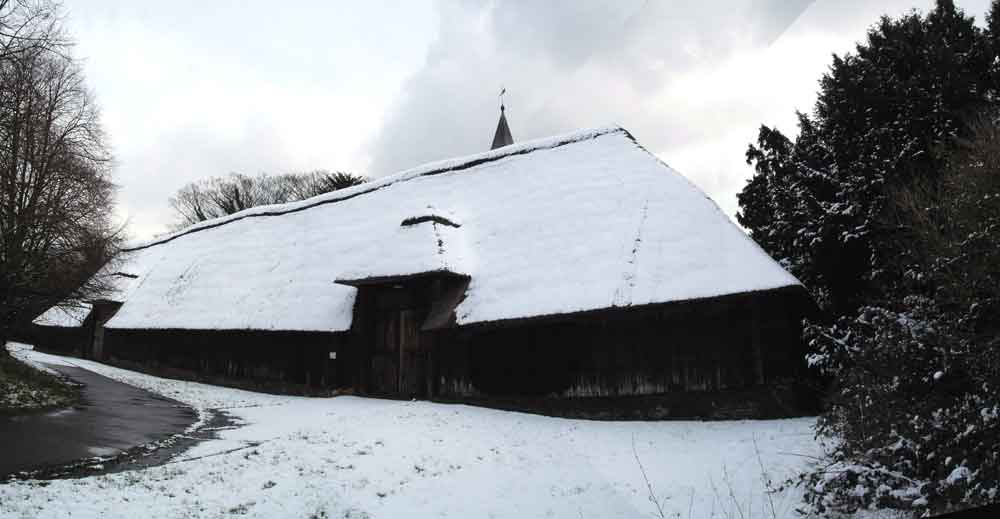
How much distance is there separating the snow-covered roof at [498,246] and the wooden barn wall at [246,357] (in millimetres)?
674

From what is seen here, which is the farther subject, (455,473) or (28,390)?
(28,390)

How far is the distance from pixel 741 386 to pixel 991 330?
6.37m

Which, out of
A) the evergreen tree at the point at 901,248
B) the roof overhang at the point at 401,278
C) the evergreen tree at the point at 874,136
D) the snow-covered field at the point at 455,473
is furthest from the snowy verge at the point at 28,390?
the evergreen tree at the point at 874,136

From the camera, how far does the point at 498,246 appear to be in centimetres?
1583

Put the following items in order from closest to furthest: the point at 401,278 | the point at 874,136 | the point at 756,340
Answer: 1. the point at 756,340
2. the point at 401,278
3. the point at 874,136

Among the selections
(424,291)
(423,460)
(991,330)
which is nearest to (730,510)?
(991,330)

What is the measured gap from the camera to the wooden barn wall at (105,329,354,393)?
679 inches

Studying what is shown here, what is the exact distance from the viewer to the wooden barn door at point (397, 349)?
1552 centimetres

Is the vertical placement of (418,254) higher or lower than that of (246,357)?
higher

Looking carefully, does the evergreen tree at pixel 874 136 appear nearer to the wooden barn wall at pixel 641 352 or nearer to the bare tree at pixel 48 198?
the wooden barn wall at pixel 641 352

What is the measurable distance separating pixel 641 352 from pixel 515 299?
121 inches

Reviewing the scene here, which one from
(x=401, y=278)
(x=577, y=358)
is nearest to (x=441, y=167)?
(x=401, y=278)

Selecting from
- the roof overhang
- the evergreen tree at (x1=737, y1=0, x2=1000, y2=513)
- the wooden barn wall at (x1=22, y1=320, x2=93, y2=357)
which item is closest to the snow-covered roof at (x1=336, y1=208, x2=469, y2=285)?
the roof overhang

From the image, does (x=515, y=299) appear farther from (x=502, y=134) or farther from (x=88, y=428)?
(x=502, y=134)
